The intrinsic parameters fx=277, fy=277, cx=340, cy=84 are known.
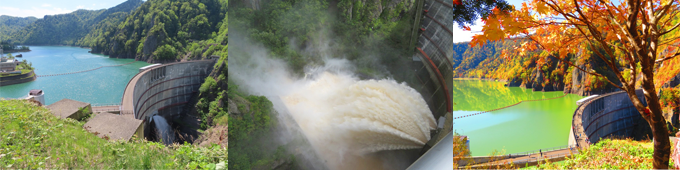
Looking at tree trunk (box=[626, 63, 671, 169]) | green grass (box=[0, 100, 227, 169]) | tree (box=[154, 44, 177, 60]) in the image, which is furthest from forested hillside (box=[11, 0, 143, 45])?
tree trunk (box=[626, 63, 671, 169])

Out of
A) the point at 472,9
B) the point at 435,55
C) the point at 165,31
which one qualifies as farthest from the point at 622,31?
the point at 165,31

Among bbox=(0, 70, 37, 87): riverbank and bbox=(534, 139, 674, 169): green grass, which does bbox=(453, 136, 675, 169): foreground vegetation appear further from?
bbox=(0, 70, 37, 87): riverbank

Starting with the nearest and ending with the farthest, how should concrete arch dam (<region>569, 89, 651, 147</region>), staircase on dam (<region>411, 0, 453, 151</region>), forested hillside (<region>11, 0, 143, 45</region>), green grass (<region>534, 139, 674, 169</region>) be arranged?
1. staircase on dam (<region>411, 0, 453, 151</region>)
2. green grass (<region>534, 139, 674, 169</region>)
3. concrete arch dam (<region>569, 89, 651, 147</region>)
4. forested hillside (<region>11, 0, 143, 45</region>)

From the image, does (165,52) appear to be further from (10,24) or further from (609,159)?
(609,159)

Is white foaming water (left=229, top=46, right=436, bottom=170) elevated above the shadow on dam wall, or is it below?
above

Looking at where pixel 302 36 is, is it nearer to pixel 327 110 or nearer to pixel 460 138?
pixel 327 110

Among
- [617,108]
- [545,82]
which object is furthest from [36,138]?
[617,108]

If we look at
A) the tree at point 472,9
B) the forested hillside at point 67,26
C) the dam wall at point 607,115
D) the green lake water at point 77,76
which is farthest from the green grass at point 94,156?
the forested hillside at point 67,26
